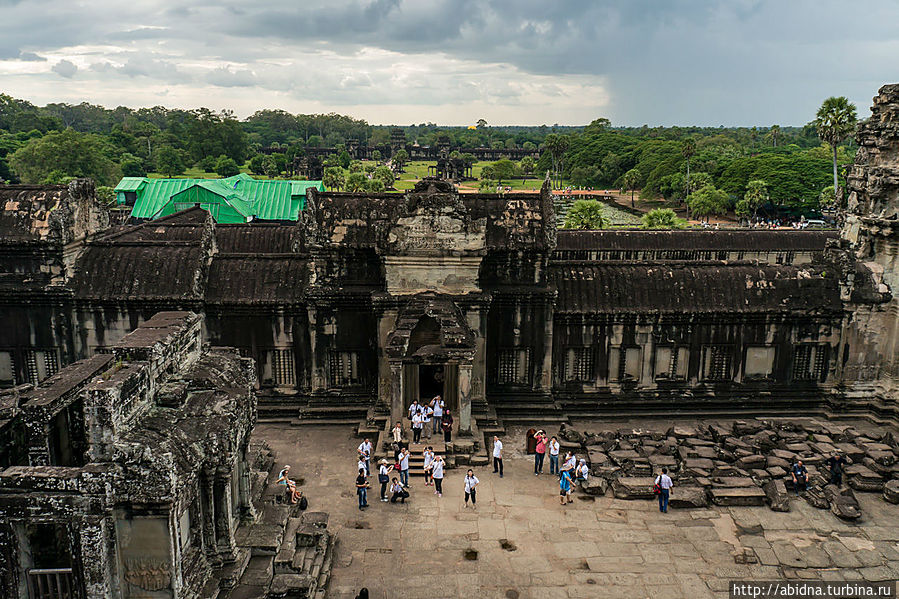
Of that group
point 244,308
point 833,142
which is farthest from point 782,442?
point 833,142

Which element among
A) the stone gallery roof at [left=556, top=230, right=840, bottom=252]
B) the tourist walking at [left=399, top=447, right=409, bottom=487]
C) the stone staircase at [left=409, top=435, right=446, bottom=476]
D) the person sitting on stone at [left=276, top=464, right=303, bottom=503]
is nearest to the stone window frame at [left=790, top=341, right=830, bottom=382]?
the stone staircase at [left=409, top=435, right=446, bottom=476]

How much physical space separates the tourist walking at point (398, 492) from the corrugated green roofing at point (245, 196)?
1604 inches

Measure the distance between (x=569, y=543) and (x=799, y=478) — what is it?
666cm

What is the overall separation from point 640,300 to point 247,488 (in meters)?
13.7

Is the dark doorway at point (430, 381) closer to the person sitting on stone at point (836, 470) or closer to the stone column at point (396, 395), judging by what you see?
the stone column at point (396, 395)

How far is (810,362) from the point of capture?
23359 millimetres

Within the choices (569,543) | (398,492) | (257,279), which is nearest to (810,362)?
(569,543)

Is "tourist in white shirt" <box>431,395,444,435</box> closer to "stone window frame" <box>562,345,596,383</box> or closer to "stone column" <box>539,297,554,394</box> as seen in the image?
"stone column" <box>539,297,554,394</box>

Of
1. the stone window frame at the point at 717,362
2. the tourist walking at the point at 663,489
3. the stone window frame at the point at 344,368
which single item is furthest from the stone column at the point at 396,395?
the stone window frame at the point at 717,362

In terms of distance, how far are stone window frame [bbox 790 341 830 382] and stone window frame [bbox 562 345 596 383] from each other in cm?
664

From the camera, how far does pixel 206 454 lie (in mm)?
11898

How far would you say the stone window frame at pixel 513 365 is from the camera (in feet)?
73.7

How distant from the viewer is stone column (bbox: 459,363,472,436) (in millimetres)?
19625

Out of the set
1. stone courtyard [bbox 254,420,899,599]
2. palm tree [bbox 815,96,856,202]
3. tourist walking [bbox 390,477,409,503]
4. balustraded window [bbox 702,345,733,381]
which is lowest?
stone courtyard [bbox 254,420,899,599]
